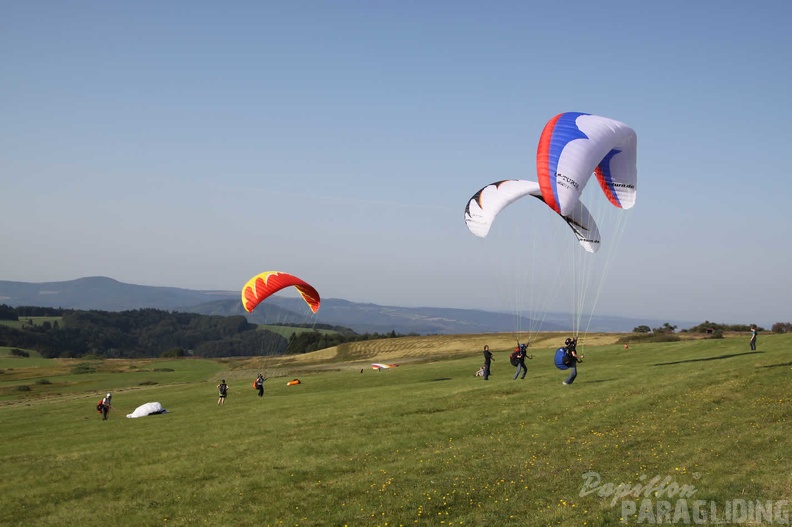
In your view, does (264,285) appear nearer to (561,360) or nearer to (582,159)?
(561,360)

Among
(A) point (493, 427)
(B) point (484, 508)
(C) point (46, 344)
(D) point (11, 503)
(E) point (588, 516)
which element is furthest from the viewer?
(C) point (46, 344)

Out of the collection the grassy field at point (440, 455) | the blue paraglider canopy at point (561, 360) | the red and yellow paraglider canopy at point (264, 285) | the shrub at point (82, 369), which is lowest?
the shrub at point (82, 369)

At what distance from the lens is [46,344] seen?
18200 cm

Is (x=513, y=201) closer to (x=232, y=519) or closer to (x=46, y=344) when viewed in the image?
(x=232, y=519)

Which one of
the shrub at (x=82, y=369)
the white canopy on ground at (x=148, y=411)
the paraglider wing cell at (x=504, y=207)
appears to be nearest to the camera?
the paraglider wing cell at (x=504, y=207)

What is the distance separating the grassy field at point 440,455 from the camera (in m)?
15.1

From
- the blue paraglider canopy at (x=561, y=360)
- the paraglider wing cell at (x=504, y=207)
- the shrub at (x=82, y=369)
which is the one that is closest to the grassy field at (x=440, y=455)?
the blue paraglider canopy at (x=561, y=360)

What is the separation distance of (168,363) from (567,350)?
93.5 metres

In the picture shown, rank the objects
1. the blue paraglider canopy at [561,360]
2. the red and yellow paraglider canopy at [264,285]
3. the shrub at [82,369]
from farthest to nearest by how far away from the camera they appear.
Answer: the shrub at [82,369]
the red and yellow paraglider canopy at [264,285]
the blue paraglider canopy at [561,360]

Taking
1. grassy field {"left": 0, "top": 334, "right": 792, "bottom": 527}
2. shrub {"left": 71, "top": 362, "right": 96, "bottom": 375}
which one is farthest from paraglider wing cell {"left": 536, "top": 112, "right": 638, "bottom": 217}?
shrub {"left": 71, "top": 362, "right": 96, "bottom": 375}

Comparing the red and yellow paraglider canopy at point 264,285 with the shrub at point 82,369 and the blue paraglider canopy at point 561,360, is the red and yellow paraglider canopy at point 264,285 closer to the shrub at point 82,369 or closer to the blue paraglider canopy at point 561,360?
the blue paraglider canopy at point 561,360

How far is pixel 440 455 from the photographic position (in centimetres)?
1956

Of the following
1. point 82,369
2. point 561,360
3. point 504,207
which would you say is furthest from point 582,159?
point 82,369

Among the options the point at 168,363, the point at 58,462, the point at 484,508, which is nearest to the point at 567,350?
the point at 484,508
